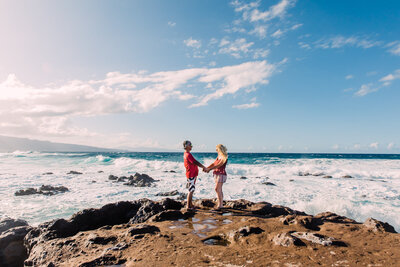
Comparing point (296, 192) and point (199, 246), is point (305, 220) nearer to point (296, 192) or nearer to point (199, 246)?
point (199, 246)

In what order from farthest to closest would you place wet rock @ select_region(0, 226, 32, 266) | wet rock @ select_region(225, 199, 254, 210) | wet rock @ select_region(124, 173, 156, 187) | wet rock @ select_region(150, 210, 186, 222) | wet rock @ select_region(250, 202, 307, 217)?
wet rock @ select_region(124, 173, 156, 187) < wet rock @ select_region(225, 199, 254, 210) < wet rock @ select_region(250, 202, 307, 217) < wet rock @ select_region(150, 210, 186, 222) < wet rock @ select_region(0, 226, 32, 266)

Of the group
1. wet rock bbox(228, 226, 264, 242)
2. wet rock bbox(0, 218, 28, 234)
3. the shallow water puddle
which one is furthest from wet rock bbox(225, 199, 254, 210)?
wet rock bbox(0, 218, 28, 234)

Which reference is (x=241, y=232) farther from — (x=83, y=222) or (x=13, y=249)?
(x=13, y=249)

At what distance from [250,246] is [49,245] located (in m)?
3.37

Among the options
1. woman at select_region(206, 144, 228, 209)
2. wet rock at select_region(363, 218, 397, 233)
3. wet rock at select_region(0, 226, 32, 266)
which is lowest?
wet rock at select_region(0, 226, 32, 266)

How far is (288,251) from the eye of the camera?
3.25 metres

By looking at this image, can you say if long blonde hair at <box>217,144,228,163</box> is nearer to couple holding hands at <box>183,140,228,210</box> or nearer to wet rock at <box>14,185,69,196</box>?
couple holding hands at <box>183,140,228,210</box>

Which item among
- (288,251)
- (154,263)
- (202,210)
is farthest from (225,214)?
(154,263)

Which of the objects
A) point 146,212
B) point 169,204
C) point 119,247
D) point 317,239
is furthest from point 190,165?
point 317,239

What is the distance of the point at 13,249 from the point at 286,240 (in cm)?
517

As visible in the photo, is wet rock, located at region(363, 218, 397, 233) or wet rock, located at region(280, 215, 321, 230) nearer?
wet rock, located at region(363, 218, 397, 233)

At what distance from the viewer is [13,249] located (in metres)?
4.66

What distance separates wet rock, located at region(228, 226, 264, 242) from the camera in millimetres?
3852

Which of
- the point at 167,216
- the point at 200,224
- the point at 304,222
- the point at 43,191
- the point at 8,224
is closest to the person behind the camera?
the point at 304,222
